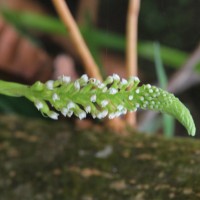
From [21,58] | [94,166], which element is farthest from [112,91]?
[21,58]

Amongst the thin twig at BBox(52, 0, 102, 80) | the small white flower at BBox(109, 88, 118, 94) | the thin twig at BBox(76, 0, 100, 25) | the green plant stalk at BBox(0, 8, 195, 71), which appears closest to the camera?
the small white flower at BBox(109, 88, 118, 94)

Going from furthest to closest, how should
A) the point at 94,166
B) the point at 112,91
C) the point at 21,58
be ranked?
the point at 21,58, the point at 94,166, the point at 112,91

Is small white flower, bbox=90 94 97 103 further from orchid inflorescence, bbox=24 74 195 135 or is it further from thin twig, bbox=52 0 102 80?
thin twig, bbox=52 0 102 80

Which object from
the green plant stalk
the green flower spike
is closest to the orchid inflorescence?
the green flower spike

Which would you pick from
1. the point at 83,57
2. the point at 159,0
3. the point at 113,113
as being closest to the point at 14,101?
the point at 83,57

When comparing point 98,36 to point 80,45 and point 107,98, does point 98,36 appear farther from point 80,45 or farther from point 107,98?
point 107,98
